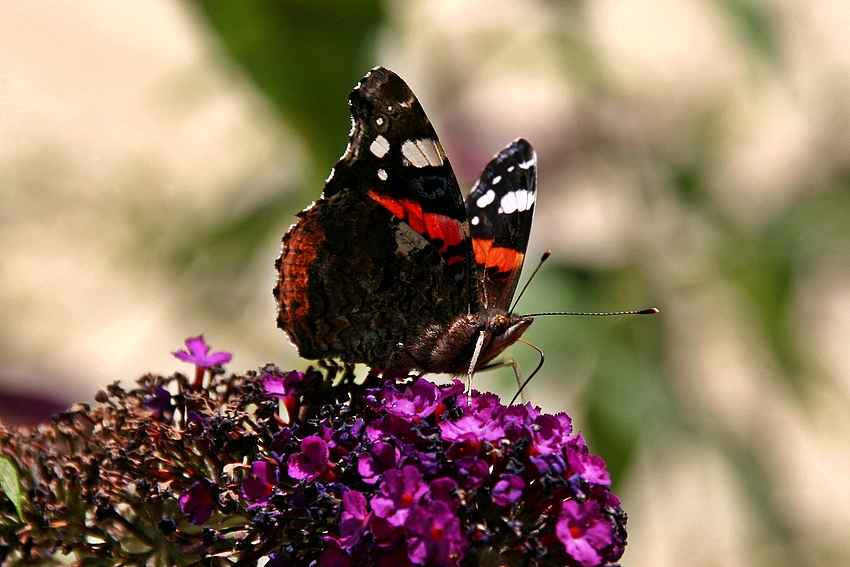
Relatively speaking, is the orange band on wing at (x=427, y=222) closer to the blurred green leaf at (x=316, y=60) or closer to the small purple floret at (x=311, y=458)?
the blurred green leaf at (x=316, y=60)

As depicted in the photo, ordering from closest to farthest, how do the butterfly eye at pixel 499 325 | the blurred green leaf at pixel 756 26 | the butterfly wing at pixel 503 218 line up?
the butterfly eye at pixel 499 325
the butterfly wing at pixel 503 218
the blurred green leaf at pixel 756 26

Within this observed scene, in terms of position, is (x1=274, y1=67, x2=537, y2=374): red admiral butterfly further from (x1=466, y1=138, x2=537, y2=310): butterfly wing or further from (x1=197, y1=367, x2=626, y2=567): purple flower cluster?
(x1=197, y1=367, x2=626, y2=567): purple flower cluster

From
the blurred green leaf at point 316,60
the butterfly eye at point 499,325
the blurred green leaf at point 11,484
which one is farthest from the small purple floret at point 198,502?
the blurred green leaf at point 316,60

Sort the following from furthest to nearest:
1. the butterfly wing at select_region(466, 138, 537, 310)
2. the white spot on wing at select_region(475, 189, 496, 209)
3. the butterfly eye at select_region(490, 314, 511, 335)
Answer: the white spot on wing at select_region(475, 189, 496, 209), the butterfly wing at select_region(466, 138, 537, 310), the butterfly eye at select_region(490, 314, 511, 335)

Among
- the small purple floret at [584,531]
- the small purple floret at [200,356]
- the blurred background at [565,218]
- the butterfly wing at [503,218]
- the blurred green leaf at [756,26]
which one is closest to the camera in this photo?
the small purple floret at [584,531]

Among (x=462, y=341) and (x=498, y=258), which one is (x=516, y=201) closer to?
(x=498, y=258)

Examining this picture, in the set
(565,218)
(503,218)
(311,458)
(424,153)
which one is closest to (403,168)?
(424,153)

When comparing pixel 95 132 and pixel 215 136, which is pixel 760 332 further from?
pixel 95 132

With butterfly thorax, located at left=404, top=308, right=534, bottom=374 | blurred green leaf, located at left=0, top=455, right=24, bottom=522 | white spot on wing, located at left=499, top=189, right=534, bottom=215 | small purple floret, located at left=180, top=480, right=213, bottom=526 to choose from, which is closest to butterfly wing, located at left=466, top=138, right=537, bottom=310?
white spot on wing, located at left=499, top=189, right=534, bottom=215
